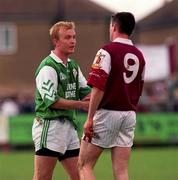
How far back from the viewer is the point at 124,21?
9461mm

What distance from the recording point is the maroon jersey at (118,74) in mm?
9320

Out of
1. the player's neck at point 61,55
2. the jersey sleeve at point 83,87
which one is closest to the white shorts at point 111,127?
the jersey sleeve at point 83,87

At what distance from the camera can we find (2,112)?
2752 cm

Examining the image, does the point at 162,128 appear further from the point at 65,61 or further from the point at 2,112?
the point at 65,61

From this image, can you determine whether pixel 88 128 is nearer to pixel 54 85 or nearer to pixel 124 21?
pixel 54 85

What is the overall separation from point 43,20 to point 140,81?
139 feet

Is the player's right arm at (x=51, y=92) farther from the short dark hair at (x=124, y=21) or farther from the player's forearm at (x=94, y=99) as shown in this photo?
the short dark hair at (x=124, y=21)

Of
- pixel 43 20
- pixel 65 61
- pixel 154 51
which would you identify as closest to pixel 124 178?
pixel 65 61

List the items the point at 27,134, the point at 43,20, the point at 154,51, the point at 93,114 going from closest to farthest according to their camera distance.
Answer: the point at 93,114 < the point at 27,134 < the point at 154,51 < the point at 43,20

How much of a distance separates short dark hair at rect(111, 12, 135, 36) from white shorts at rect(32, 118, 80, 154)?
118cm

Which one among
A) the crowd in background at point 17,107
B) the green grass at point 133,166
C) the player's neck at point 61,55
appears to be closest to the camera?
the player's neck at point 61,55

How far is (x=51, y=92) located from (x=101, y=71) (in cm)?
58

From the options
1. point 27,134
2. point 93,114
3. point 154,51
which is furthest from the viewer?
point 154,51

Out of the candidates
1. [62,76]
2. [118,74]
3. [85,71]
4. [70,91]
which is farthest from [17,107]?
[85,71]
